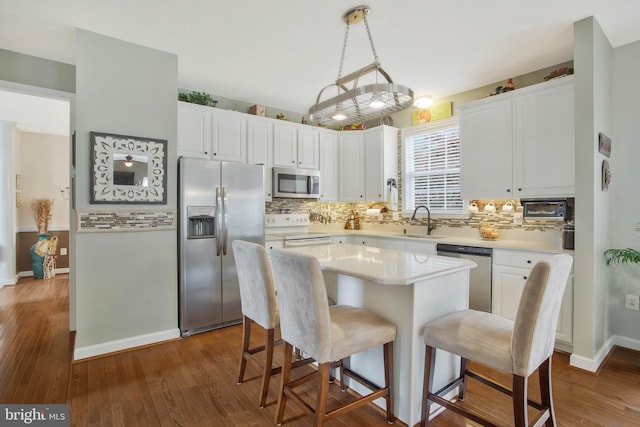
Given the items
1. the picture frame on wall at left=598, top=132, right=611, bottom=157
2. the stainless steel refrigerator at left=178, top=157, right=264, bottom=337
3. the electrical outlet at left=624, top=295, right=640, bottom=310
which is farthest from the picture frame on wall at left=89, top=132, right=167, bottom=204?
the electrical outlet at left=624, top=295, right=640, bottom=310

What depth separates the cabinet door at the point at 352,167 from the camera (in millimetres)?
4777

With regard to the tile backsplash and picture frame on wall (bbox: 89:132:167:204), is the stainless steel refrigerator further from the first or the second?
the tile backsplash

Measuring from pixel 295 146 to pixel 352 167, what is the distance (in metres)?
0.92

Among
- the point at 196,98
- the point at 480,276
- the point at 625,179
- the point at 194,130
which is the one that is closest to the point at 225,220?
the point at 194,130

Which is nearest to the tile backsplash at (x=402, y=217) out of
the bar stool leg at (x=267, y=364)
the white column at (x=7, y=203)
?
the bar stool leg at (x=267, y=364)

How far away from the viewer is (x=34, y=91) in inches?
120

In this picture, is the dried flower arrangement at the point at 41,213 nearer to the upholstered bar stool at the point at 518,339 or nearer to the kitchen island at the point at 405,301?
the kitchen island at the point at 405,301

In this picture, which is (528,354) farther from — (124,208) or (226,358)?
(124,208)

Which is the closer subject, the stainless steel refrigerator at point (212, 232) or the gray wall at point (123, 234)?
the gray wall at point (123, 234)

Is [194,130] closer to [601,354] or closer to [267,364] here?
[267,364]

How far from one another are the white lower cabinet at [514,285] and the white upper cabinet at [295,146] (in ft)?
8.63

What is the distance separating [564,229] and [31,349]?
15.7 ft

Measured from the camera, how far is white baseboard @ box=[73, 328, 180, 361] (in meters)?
2.68

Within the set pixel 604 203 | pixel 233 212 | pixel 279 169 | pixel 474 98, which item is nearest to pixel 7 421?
pixel 233 212
